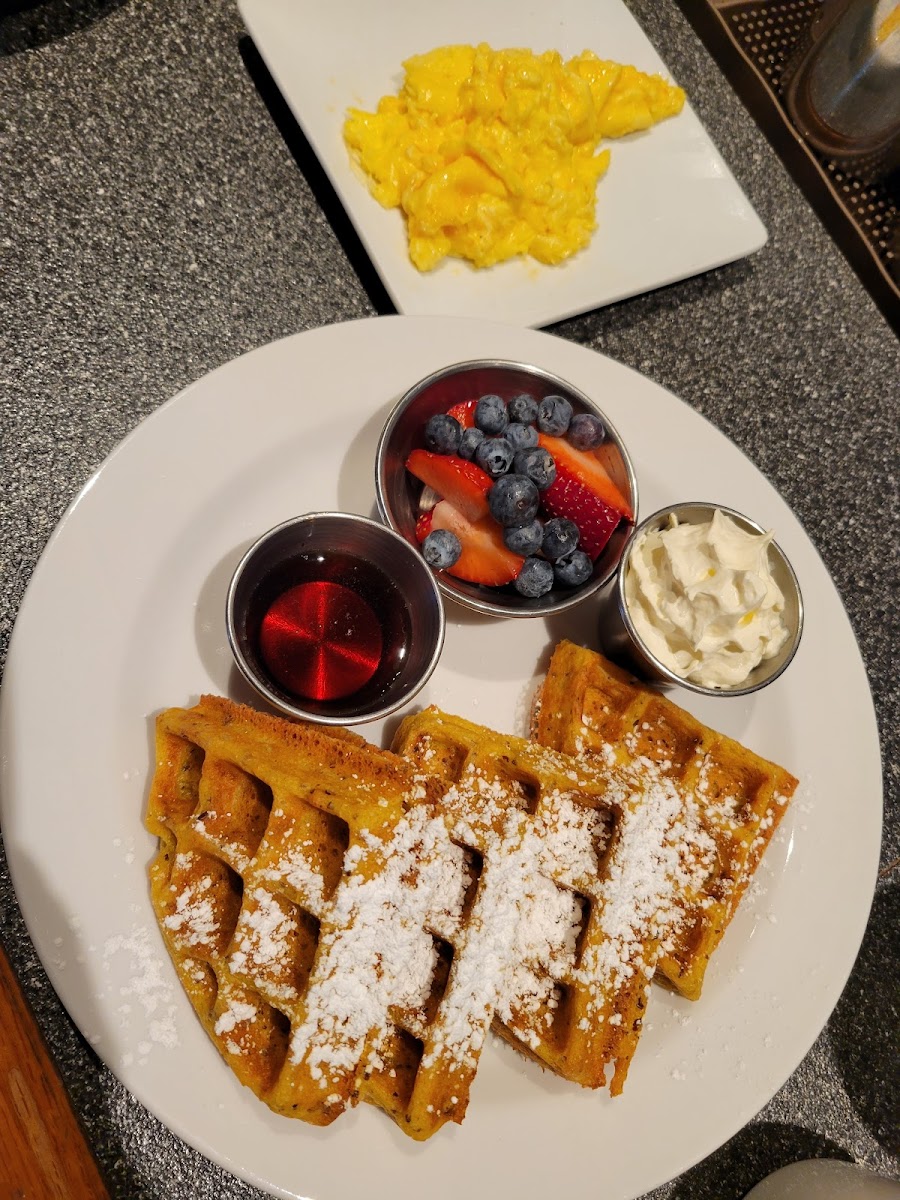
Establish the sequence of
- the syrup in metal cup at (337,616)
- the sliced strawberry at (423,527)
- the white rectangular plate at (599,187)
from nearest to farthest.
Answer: the syrup in metal cup at (337,616)
the sliced strawberry at (423,527)
the white rectangular plate at (599,187)

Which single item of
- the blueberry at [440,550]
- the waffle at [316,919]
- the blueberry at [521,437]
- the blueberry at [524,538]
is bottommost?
the waffle at [316,919]

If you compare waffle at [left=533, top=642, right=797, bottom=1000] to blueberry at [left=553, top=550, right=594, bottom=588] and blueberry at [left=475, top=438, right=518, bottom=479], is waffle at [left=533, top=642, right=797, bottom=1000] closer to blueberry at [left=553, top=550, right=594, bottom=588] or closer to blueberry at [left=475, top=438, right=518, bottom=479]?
blueberry at [left=553, top=550, right=594, bottom=588]

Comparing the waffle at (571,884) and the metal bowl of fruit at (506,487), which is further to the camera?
the metal bowl of fruit at (506,487)

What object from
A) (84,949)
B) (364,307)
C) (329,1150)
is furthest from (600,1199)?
(364,307)

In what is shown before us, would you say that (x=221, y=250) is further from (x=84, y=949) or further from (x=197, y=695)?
(x=84, y=949)

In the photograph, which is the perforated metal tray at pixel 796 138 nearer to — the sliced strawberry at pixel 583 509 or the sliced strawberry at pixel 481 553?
the sliced strawberry at pixel 583 509

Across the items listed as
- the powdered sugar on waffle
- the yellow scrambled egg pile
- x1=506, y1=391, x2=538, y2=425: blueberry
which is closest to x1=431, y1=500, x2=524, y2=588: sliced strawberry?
x1=506, y1=391, x2=538, y2=425: blueberry

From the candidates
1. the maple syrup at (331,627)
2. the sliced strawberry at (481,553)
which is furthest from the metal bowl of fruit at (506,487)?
the maple syrup at (331,627)
